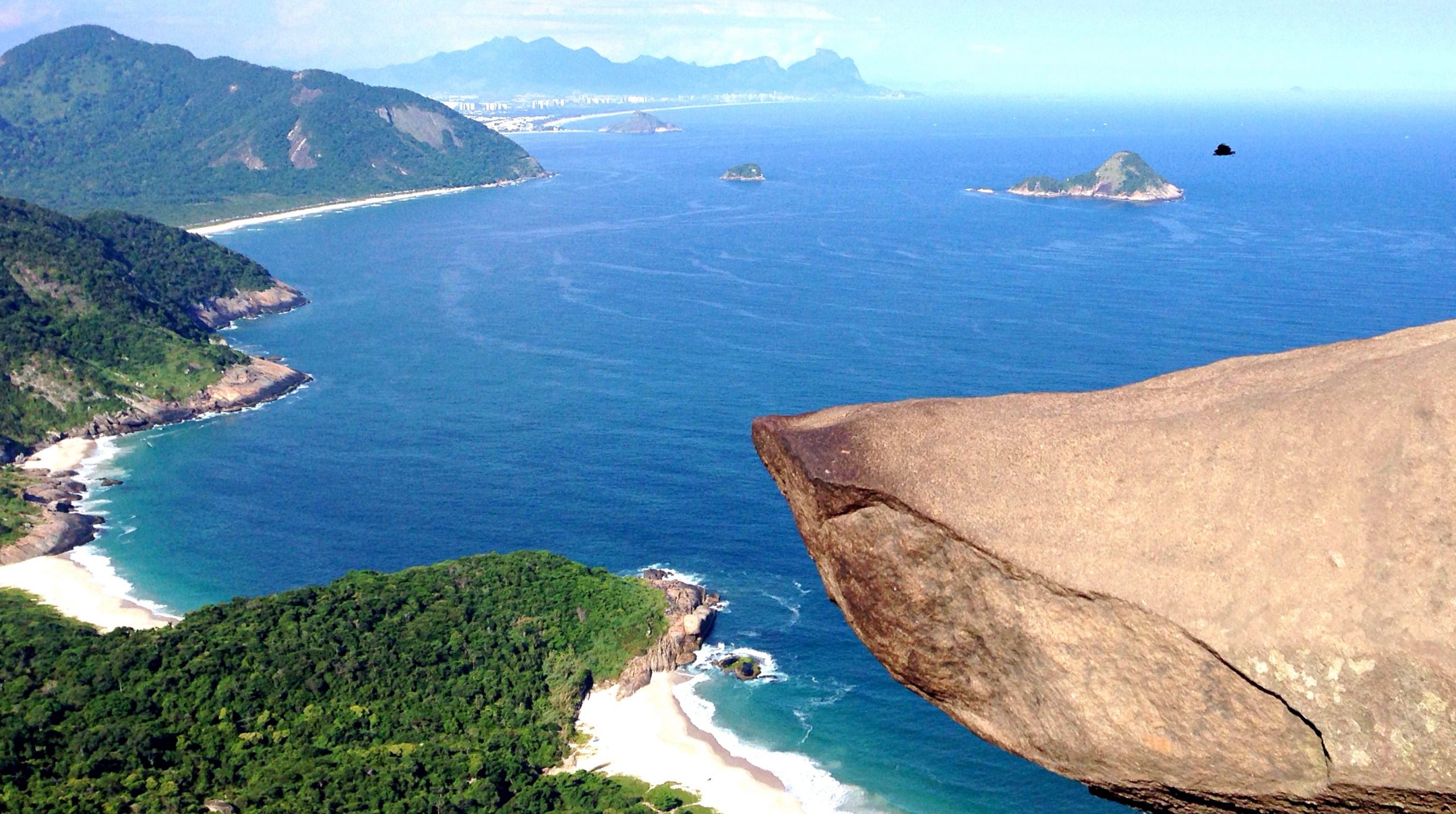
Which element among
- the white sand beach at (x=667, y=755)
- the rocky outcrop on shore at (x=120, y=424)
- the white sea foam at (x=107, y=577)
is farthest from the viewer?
the rocky outcrop on shore at (x=120, y=424)

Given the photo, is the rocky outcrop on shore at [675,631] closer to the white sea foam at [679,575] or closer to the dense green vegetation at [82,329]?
the white sea foam at [679,575]

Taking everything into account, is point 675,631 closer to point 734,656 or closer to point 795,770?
point 734,656

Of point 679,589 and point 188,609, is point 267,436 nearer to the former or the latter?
point 188,609

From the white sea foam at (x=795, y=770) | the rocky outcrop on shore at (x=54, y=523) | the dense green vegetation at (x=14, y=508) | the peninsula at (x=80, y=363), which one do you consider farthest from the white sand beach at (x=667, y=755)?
the dense green vegetation at (x=14, y=508)

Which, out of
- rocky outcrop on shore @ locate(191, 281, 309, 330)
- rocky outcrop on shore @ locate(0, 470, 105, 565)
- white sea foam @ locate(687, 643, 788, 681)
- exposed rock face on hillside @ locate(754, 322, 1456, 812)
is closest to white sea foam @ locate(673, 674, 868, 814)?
white sea foam @ locate(687, 643, 788, 681)

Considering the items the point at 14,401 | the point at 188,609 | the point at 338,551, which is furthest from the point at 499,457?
the point at 14,401
